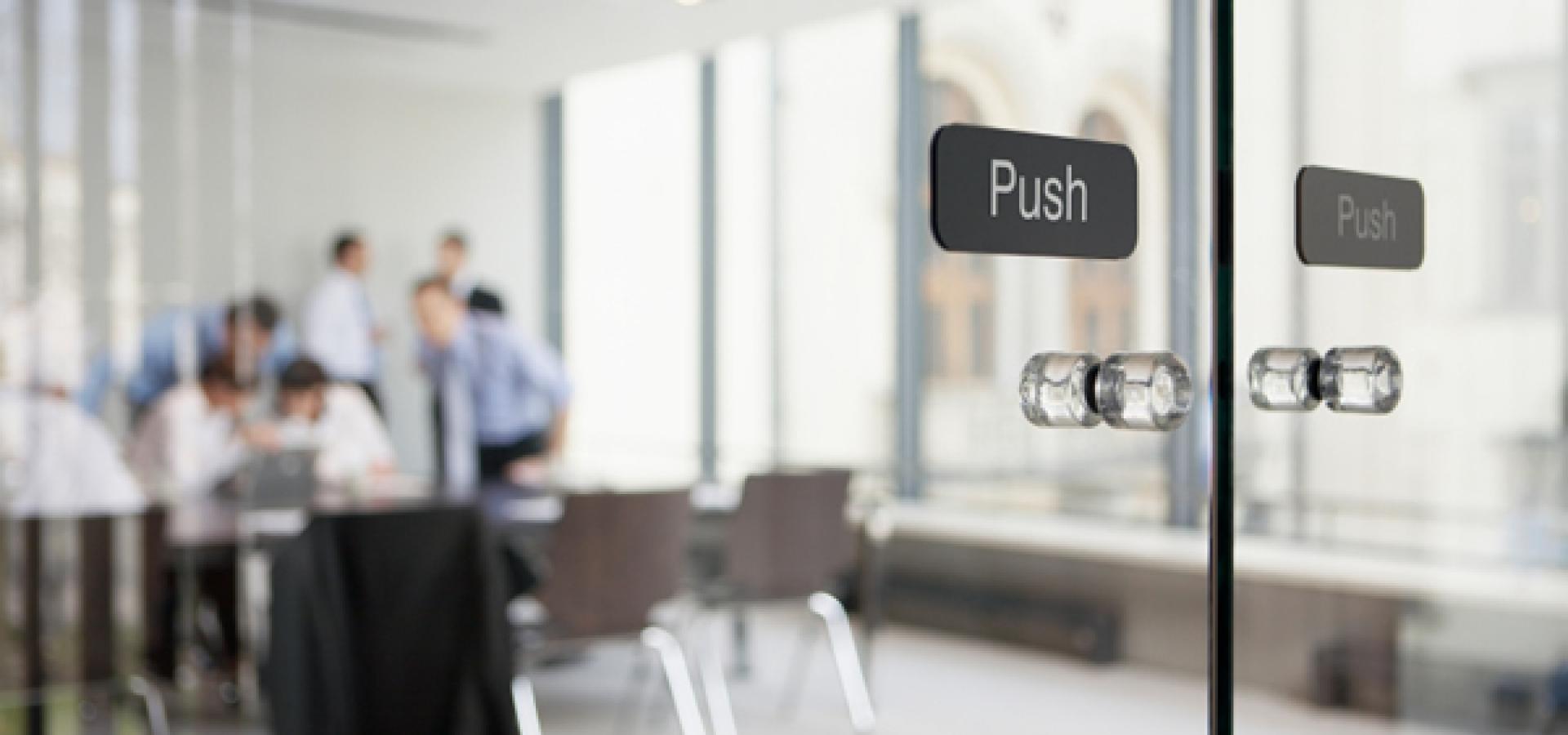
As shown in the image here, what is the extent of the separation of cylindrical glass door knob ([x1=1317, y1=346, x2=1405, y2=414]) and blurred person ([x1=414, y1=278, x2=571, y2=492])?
124 cm

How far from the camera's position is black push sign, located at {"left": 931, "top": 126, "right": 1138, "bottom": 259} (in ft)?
3.61

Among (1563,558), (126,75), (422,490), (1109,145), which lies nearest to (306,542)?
(422,490)

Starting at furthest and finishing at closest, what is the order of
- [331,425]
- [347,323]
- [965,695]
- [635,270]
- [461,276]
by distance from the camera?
[331,425]
[347,323]
[461,276]
[635,270]
[965,695]

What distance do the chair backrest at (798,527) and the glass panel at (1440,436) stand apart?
0.50m

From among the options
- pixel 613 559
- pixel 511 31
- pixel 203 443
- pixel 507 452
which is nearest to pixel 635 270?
pixel 511 31

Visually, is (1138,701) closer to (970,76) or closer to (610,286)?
(970,76)

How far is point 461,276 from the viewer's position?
258 centimetres

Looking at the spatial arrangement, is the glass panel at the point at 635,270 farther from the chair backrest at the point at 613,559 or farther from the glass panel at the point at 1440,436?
the glass panel at the point at 1440,436

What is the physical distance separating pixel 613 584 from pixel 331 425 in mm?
1024

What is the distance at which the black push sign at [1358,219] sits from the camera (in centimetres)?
125

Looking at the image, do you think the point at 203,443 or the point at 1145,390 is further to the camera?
the point at 203,443

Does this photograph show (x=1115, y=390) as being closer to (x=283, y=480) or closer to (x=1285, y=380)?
(x=1285, y=380)

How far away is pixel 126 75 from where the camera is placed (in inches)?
Result: 128

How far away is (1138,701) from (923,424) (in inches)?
19.5
